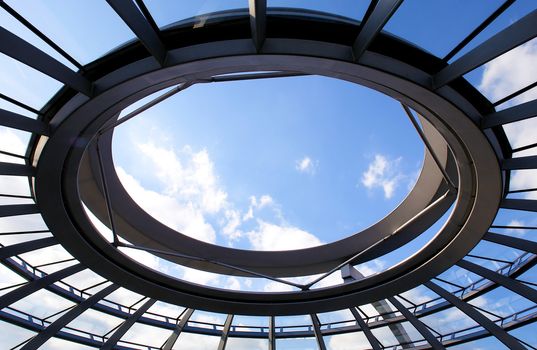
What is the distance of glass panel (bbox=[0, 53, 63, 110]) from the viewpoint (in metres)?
8.55

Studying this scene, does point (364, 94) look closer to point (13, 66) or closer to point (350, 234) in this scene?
point (350, 234)

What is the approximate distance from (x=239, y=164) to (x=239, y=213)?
11.1 ft

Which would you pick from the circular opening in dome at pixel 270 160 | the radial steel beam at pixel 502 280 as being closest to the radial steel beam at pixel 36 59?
the circular opening in dome at pixel 270 160

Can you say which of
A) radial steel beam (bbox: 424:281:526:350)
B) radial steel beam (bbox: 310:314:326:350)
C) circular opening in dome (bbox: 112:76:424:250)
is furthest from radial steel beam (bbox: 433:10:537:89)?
radial steel beam (bbox: 310:314:326:350)

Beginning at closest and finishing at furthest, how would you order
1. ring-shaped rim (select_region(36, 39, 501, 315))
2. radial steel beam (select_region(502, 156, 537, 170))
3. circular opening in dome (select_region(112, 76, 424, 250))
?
1. ring-shaped rim (select_region(36, 39, 501, 315))
2. radial steel beam (select_region(502, 156, 537, 170))
3. circular opening in dome (select_region(112, 76, 424, 250))

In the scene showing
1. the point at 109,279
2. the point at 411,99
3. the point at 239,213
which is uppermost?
the point at 239,213

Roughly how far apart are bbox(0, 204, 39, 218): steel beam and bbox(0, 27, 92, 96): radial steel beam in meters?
6.00

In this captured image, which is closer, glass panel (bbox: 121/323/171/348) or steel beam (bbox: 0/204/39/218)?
steel beam (bbox: 0/204/39/218)

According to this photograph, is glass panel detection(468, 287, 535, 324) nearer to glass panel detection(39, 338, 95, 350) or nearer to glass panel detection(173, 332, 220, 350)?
glass panel detection(173, 332, 220, 350)

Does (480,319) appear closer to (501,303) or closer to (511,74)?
(501,303)

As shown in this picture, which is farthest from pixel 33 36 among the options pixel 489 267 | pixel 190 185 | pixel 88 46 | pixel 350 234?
pixel 489 267

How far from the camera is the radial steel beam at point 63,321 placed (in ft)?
59.3

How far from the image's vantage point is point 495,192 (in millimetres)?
12180

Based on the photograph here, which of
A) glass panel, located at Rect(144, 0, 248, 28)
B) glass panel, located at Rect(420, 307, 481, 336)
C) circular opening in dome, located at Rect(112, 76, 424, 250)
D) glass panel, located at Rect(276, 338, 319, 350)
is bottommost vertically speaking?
glass panel, located at Rect(276, 338, 319, 350)
